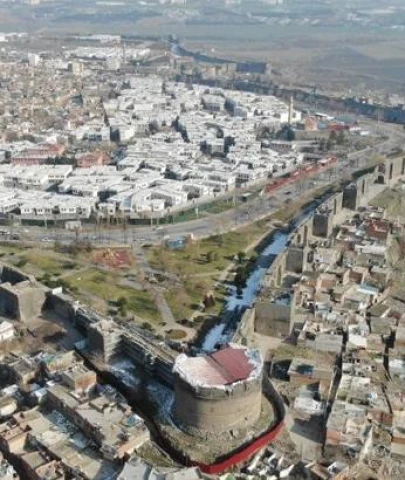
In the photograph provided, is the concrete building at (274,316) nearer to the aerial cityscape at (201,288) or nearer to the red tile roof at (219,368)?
the aerial cityscape at (201,288)

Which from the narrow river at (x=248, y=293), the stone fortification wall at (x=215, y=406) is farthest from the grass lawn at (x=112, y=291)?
the stone fortification wall at (x=215, y=406)

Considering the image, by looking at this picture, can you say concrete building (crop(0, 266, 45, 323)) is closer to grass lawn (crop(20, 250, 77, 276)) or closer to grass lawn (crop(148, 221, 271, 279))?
grass lawn (crop(20, 250, 77, 276))

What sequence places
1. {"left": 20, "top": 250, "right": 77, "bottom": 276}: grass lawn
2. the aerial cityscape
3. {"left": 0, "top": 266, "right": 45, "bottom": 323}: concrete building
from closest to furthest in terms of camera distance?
1. the aerial cityscape
2. {"left": 0, "top": 266, "right": 45, "bottom": 323}: concrete building
3. {"left": 20, "top": 250, "right": 77, "bottom": 276}: grass lawn

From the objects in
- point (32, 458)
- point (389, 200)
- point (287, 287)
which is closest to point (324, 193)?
point (389, 200)

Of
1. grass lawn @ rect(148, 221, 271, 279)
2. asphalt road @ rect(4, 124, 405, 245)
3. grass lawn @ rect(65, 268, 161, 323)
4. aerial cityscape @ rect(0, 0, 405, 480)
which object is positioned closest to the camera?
aerial cityscape @ rect(0, 0, 405, 480)

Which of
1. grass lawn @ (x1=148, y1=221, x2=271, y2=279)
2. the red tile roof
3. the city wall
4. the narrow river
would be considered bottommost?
the narrow river

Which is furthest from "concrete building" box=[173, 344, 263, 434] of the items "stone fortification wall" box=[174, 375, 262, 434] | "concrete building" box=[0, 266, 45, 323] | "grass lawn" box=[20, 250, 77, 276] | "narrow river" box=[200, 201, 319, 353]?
"grass lawn" box=[20, 250, 77, 276]

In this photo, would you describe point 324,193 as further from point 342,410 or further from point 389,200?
point 342,410
